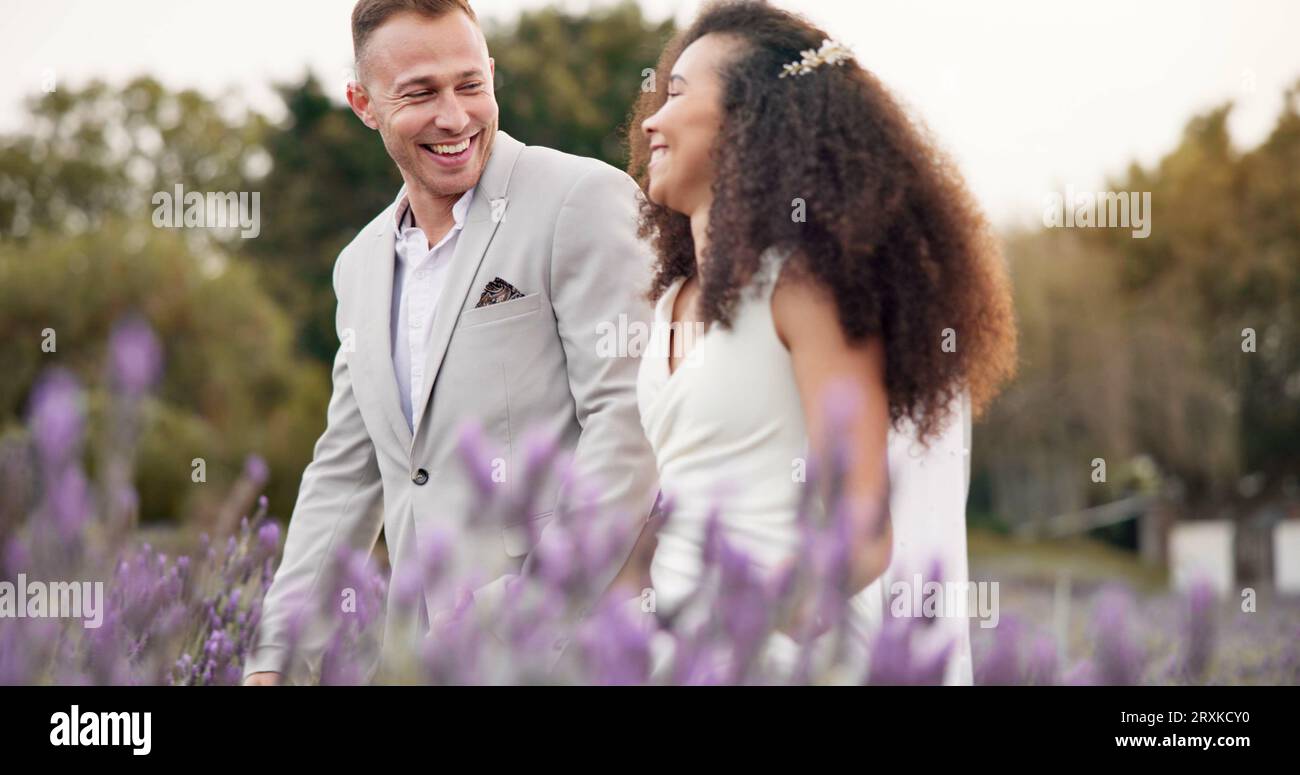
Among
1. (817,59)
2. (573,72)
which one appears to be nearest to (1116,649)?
(817,59)

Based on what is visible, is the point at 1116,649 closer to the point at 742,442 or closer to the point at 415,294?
the point at 742,442

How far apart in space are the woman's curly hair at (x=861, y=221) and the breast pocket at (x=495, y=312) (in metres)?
0.72

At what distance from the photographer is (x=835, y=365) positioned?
7.84ft

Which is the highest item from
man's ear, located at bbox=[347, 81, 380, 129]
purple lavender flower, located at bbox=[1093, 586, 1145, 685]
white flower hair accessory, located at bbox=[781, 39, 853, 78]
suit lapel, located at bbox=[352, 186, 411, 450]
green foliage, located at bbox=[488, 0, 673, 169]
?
green foliage, located at bbox=[488, 0, 673, 169]

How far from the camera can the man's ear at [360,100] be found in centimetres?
370

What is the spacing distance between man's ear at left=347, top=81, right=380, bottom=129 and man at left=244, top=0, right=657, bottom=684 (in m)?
0.02

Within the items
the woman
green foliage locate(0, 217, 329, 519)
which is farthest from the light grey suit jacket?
green foliage locate(0, 217, 329, 519)

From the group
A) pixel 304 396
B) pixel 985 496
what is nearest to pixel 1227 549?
pixel 985 496

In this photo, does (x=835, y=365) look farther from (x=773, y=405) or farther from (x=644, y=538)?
(x=644, y=538)

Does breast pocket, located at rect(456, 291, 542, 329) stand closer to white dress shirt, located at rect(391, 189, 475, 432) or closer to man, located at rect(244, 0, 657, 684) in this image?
man, located at rect(244, 0, 657, 684)

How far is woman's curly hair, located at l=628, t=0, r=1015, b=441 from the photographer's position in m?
2.48

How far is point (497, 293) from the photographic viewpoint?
10.9 feet
